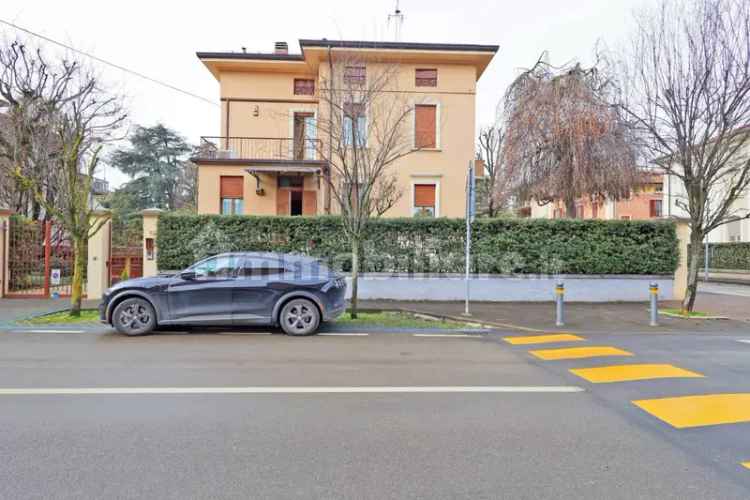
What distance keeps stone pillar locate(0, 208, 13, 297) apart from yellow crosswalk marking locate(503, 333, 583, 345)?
48.3 ft

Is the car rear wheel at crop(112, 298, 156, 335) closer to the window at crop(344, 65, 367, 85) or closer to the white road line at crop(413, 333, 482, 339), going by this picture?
the white road line at crop(413, 333, 482, 339)

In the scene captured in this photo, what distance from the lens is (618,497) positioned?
2988mm

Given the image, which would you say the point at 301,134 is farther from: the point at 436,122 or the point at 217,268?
the point at 217,268

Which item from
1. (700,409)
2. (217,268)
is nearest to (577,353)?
(700,409)

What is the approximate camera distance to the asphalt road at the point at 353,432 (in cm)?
313

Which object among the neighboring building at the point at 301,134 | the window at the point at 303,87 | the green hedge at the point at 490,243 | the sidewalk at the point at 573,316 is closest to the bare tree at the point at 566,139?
the neighboring building at the point at 301,134

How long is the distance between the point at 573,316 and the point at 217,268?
878 centimetres

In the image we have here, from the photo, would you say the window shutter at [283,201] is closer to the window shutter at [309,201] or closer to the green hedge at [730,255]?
the window shutter at [309,201]

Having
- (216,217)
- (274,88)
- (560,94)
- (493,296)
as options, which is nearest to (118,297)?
(216,217)

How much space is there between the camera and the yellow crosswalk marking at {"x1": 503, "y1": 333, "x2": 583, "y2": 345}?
8.66 meters

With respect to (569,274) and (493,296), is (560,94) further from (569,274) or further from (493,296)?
(493,296)

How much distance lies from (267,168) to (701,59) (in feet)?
48.6

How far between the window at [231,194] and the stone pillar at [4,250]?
7.82m

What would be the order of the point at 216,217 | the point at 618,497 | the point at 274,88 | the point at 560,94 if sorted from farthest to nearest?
the point at 274,88, the point at 560,94, the point at 216,217, the point at 618,497
